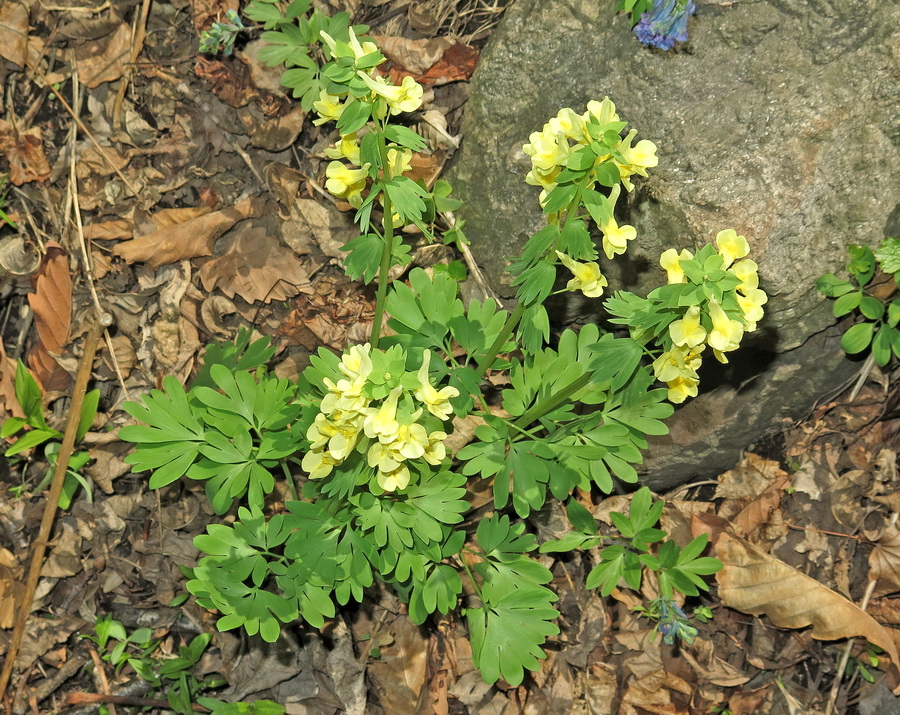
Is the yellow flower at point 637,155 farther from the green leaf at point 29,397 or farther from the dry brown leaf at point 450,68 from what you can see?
the green leaf at point 29,397

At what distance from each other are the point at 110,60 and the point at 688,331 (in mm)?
2881

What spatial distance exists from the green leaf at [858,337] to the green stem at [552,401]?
3.85 feet

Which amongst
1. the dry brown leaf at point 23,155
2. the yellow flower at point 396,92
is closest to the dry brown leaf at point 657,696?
the yellow flower at point 396,92

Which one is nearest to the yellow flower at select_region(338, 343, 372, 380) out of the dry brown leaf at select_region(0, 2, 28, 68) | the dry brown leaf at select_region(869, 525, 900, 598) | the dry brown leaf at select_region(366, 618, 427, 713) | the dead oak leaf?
the dead oak leaf

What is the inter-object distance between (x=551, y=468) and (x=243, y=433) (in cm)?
107

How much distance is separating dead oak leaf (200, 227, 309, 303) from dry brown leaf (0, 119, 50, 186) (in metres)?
0.87

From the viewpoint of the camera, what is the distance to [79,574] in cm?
312

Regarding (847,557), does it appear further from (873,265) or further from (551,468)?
(551,468)

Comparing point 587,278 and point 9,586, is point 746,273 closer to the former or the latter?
point 587,278

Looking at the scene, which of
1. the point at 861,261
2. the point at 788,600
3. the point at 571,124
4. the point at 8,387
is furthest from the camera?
the point at 8,387

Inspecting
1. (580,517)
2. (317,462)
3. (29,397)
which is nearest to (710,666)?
(580,517)

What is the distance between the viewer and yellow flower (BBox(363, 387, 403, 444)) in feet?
6.36

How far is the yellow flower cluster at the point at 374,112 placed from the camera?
6.33 feet

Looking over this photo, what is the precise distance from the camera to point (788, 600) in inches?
117
